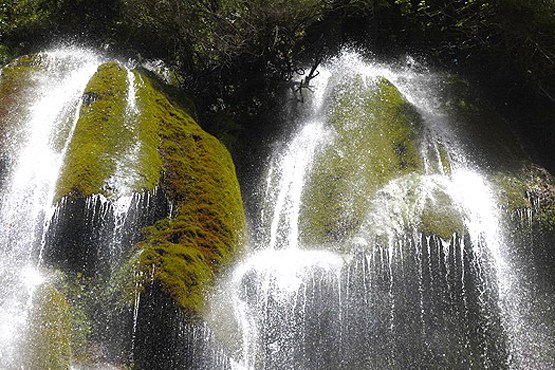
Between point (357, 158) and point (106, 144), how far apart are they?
3.89 meters

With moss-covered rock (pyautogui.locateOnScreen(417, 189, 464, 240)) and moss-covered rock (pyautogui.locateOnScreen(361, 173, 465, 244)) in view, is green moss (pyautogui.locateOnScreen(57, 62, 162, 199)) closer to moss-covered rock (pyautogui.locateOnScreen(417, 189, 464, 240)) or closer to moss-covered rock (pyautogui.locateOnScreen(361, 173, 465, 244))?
moss-covered rock (pyautogui.locateOnScreen(361, 173, 465, 244))

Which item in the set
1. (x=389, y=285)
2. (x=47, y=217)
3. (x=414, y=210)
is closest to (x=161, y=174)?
(x=47, y=217)

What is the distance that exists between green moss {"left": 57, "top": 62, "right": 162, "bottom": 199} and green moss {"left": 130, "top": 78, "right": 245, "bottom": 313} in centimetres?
24

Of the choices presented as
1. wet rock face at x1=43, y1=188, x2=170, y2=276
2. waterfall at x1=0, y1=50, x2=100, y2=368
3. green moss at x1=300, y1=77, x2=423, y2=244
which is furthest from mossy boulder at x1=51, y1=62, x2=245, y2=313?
green moss at x1=300, y1=77, x2=423, y2=244

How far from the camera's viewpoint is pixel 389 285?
25.6ft

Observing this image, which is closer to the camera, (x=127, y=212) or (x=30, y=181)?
(x=127, y=212)

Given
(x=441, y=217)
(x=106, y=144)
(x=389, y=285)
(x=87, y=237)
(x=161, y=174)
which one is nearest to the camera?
(x=87, y=237)

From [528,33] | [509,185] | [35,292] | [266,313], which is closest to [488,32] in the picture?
[528,33]

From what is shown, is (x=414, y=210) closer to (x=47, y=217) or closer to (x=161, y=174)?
(x=161, y=174)

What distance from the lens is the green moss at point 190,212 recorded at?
6438 millimetres

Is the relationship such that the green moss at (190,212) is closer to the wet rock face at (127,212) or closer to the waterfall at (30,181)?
the wet rock face at (127,212)

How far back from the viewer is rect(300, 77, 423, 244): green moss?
8477 millimetres

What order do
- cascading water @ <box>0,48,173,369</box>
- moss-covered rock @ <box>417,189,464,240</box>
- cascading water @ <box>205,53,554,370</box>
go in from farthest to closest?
moss-covered rock @ <box>417,189,464,240</box> < cascading water @ <box>205,53,554,370</box> < cascading water @ <box>0,48,173,369</box>

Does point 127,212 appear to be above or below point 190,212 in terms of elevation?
below
